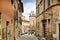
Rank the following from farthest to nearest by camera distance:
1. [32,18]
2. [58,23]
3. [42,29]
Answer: [32,18] < [42,29] < [58,23]

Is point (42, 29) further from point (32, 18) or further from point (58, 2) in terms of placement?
point (32, 18)

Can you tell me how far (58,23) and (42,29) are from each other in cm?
862

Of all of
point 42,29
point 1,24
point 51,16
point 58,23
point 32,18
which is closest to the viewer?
point 1,24

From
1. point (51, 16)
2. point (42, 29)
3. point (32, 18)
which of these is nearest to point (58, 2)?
point (51, 16)

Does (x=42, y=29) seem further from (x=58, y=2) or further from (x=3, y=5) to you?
(x=3, y=5)

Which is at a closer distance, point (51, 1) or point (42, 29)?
point (51, 1)

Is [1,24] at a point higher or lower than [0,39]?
higher

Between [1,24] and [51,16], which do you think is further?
[51,16]

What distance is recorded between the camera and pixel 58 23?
18.8 metres

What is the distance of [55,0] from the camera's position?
63.4 ft

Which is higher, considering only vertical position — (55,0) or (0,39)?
(55,0)

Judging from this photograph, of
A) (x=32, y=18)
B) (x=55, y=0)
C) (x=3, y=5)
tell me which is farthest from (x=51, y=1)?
(x=32, y=18)

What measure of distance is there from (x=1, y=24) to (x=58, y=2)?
10578 millimetres

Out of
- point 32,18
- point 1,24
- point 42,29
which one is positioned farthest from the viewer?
point 32,18
